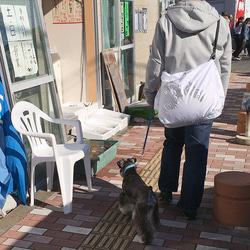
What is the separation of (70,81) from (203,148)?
14.1 feet

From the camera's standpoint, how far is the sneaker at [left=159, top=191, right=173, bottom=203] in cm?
423

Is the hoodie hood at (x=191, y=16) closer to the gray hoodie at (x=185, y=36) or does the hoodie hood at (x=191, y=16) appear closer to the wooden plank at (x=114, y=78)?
the gray hoodie at (x=185, y=36)

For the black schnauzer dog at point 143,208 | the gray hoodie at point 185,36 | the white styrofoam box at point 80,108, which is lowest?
the white styrofoam box at point 80,108

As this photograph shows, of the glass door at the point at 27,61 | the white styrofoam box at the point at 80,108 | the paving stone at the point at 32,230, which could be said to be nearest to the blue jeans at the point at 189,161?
the paving stone at the point at 32,230

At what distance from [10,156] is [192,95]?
6.33ft

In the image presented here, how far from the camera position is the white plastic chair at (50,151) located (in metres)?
4.07

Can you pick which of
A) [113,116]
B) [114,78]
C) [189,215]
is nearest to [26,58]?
[189,215]

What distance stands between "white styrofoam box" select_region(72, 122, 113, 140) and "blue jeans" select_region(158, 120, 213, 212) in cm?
252

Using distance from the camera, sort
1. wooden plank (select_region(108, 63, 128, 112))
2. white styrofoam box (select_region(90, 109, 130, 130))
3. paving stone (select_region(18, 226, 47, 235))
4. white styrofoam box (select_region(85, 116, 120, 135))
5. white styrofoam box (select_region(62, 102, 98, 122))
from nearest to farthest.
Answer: paving stone (select_region(18, 226, 47, 235)) → white styrofoam box (select_region(62, 102, 98, 122)) → white styrofoam box (select_region(85, 116, 120, 135)) → white styrofoam box (select_region(90, 109, 130, 130)) → wooden plank (select_region(108, 63, 128, 112))

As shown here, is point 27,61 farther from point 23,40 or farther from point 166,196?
point 166,196

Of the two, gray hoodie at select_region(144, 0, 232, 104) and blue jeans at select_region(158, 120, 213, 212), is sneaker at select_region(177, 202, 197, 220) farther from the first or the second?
gray hoodie at select_region(144, 0, 232, 104)

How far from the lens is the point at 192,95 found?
3.52 metres

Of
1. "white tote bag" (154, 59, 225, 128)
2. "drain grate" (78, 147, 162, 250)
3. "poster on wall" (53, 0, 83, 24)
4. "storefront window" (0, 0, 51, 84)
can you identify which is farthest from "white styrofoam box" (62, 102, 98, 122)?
"white tote bag" (154, 59, 225, 128)

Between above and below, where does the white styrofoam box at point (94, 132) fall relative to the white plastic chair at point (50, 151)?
below
